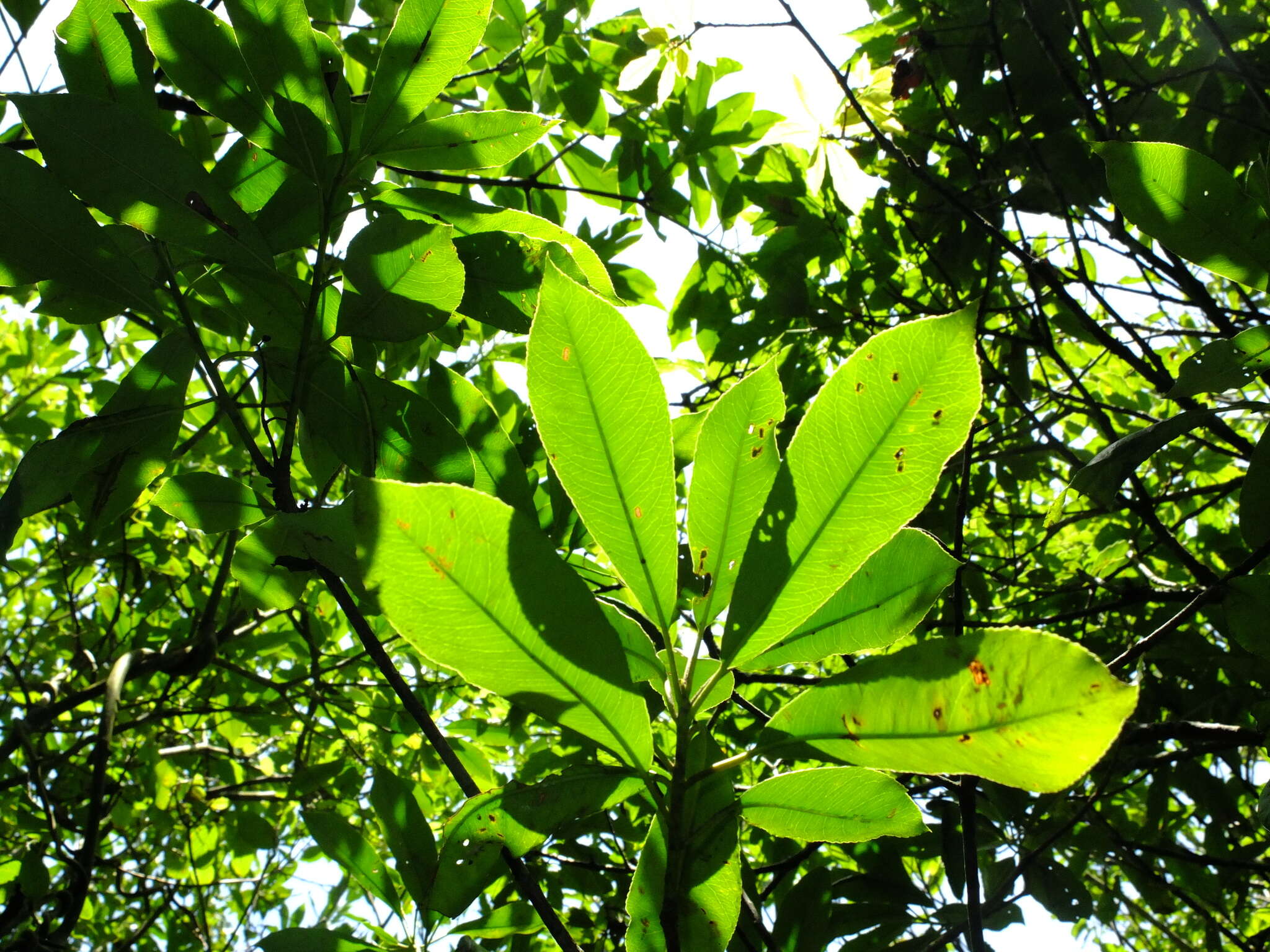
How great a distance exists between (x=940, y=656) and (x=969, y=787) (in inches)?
26.4

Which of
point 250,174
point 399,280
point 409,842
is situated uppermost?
point 250,174

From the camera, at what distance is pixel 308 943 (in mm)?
771

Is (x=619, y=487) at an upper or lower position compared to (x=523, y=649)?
upper

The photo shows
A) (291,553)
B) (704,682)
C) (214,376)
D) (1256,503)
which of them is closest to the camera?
(704,682)

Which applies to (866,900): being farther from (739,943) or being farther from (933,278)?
(933,278)

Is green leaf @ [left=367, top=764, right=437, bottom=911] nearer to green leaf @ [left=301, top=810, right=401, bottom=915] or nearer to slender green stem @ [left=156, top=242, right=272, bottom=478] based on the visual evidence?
green leaf @ [left=301, top=810, right=401, bottom=915]

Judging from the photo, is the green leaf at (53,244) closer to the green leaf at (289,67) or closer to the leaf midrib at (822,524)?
the green leaf at (289,67)

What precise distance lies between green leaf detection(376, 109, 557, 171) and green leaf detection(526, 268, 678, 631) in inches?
17.6

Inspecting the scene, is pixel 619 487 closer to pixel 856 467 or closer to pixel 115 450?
pixel 856 467

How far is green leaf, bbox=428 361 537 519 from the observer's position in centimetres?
90

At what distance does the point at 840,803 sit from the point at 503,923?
17.8 inches

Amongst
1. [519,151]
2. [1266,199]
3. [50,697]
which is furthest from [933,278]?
[50,697]

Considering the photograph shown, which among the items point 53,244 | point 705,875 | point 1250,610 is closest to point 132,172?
point 53,244

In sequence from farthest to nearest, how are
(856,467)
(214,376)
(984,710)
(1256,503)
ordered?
1. (1256,503)
2. (214,376)
3. (856,467)
4. (984,710)
